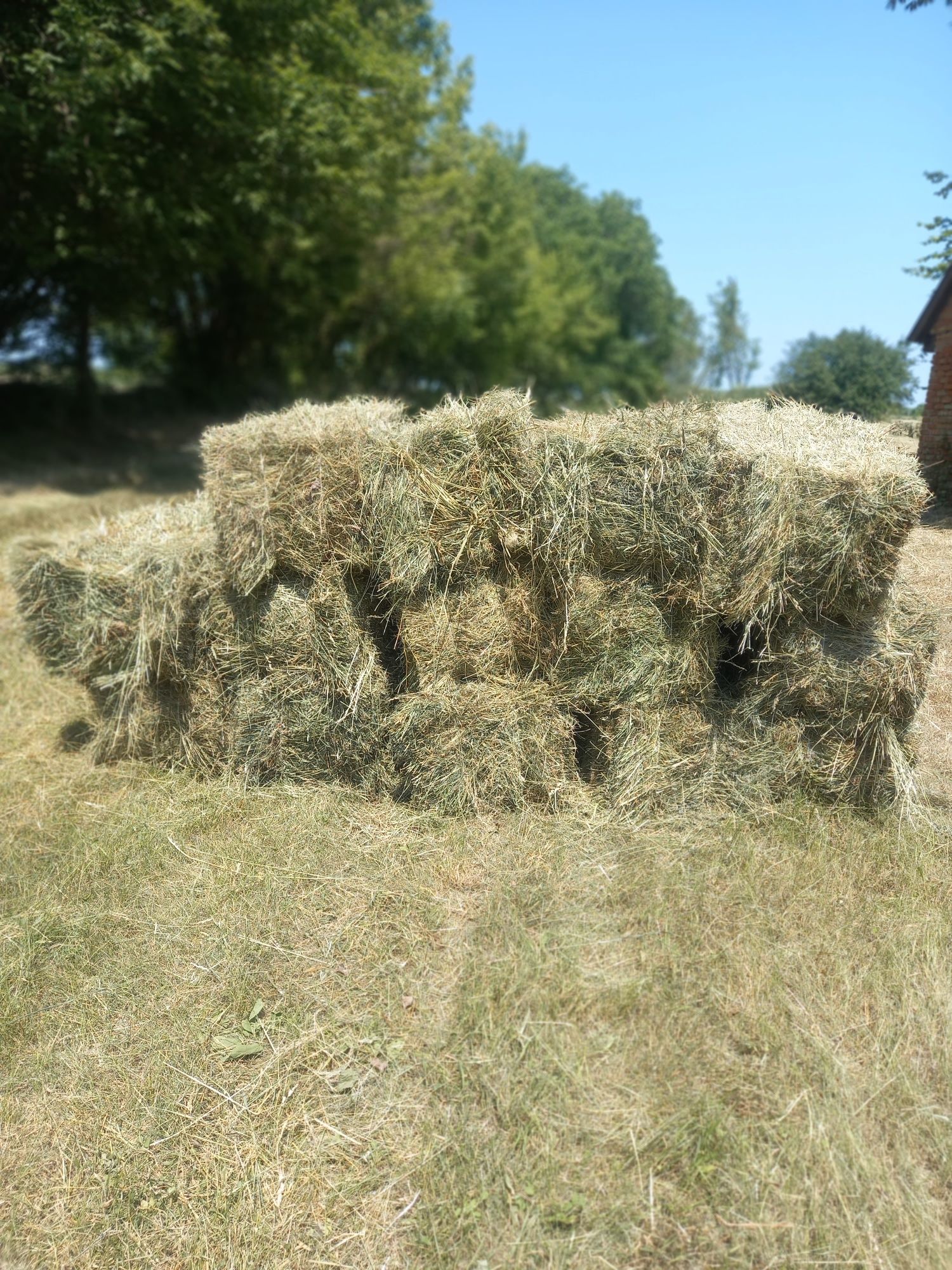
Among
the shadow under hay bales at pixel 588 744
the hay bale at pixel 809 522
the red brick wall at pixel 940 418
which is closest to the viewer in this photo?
the hay bale at pixel 809 522

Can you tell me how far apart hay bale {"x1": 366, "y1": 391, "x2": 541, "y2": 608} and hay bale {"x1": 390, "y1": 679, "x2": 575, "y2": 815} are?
2.20ft

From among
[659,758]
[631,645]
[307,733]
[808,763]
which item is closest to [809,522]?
[631,645]

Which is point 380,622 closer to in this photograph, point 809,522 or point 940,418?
point 809,522

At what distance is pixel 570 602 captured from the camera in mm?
5156

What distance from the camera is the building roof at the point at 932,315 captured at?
266 inches

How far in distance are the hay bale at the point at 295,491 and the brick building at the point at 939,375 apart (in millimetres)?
3668

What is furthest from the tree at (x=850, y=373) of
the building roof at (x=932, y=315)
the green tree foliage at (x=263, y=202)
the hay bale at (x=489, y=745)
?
the hay bale at (x=489, y=745)

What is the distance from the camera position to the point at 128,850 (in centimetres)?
540

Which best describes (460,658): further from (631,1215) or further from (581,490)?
(631,1215)

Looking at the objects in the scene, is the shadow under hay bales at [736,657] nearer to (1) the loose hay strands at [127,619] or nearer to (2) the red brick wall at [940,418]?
(2) the red brick wall at [940,418]

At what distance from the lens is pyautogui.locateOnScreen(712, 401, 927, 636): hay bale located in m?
Answer: 4.70

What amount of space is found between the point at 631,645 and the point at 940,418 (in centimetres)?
323

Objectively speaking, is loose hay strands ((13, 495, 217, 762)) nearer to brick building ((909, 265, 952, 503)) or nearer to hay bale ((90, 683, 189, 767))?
hay bale ((90, 683, 189, 767))

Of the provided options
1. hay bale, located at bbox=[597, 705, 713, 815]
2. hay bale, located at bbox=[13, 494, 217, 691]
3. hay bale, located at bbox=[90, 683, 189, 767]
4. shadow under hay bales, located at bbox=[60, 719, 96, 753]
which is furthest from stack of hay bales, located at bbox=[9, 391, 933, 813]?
shadow under hay bales, located at bbox=[60, 719, 96, 753]
